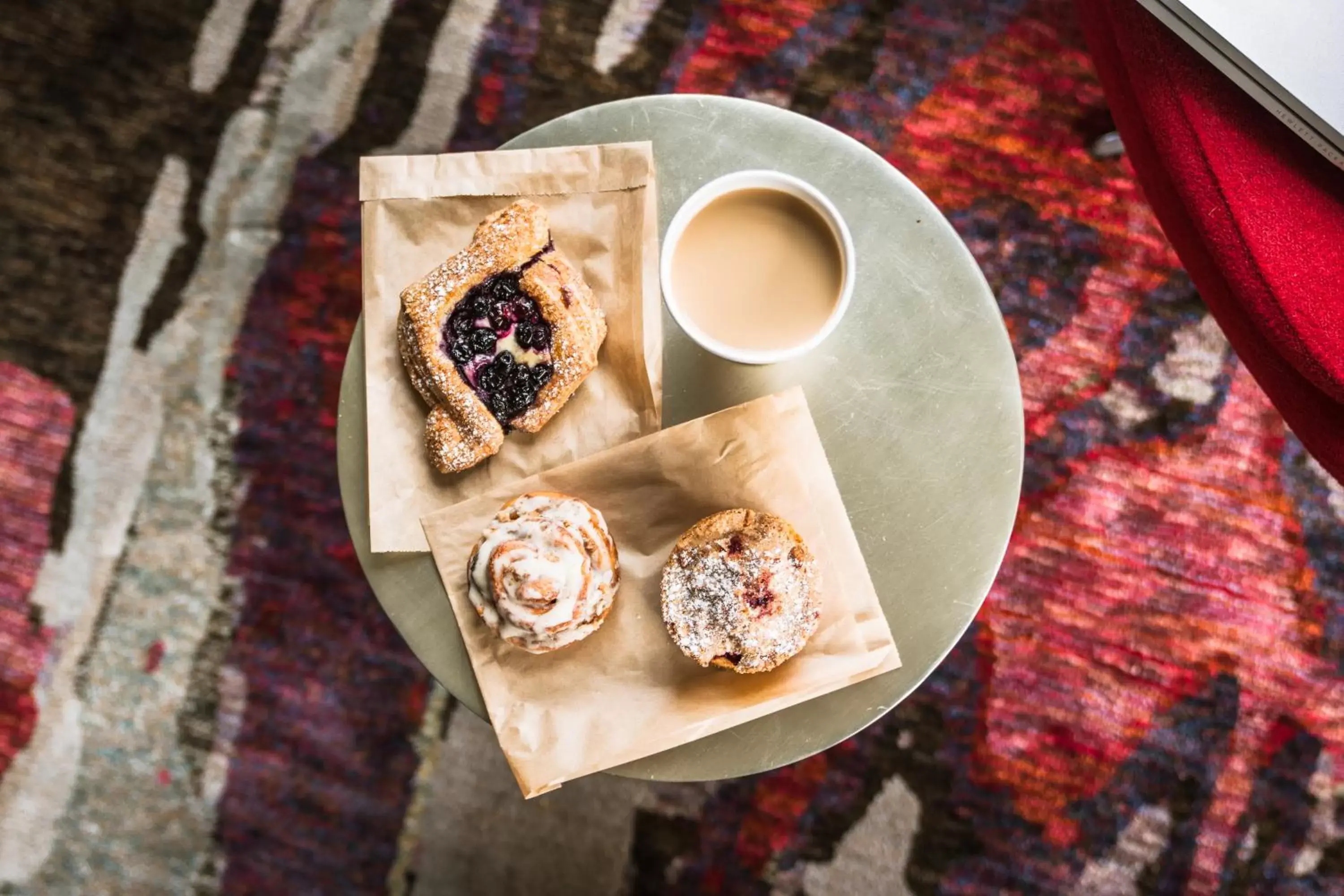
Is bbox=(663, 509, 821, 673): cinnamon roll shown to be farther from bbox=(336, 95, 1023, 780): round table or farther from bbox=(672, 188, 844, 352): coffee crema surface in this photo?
bbox=(672, 188, 844, 352): coffee crema surface

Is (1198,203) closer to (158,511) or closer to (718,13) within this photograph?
(718,13)

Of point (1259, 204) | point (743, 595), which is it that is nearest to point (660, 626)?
point (743, 595)

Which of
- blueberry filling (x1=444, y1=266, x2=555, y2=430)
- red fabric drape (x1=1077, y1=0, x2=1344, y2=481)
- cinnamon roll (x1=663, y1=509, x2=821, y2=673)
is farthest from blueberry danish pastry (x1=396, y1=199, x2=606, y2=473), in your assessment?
red fabric drape (x1=1077, y1=0, x2=1344, y2=481)

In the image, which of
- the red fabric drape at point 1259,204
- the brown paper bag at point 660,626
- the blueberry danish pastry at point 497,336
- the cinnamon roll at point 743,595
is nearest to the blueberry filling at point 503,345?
the blueberry danish pastry at point 497,336

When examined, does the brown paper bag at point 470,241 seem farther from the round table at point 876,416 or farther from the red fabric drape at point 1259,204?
the red fabric drape at point 1259,204

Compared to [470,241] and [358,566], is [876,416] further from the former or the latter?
[358,566]
